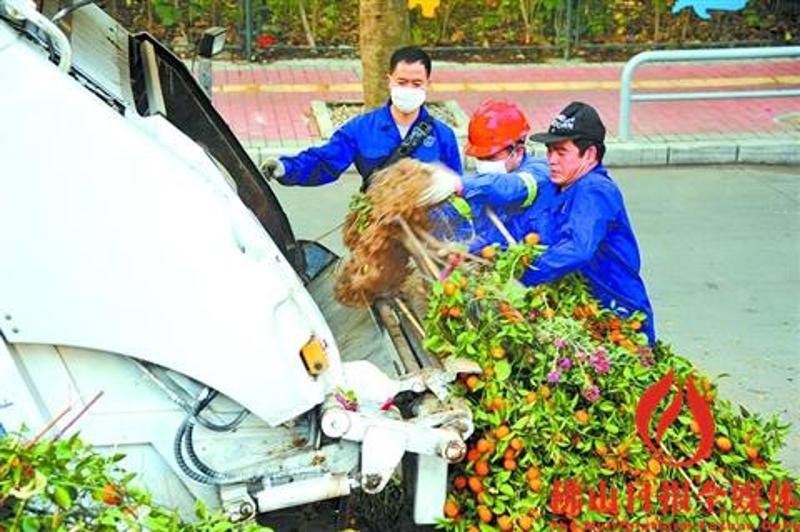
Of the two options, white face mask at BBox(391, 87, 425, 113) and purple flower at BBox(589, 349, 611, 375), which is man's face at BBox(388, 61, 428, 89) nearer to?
white face mask at BBox(391, 87, 425, 113)

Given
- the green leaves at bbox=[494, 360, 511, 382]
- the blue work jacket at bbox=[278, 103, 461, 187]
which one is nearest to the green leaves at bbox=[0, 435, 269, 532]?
the green leaves at bbox=[494, 360, 511, 382]

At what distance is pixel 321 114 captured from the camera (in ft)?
32.5

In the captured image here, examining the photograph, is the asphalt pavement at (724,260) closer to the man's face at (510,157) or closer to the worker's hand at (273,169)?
the worker's hand at (273,169)

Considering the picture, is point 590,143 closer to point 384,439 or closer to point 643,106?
point 384,439

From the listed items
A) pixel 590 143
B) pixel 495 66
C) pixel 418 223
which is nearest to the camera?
pixel 418 223

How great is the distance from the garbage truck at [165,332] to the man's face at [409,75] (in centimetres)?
172

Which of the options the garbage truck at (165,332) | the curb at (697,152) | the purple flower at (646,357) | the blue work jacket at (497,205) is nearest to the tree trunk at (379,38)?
the curb at (697,152)

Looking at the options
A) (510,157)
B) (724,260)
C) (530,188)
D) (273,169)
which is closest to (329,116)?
(724,260)

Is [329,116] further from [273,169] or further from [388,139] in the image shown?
[273,169]

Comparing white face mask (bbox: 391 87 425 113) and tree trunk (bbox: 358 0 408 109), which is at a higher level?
white face mask (bbox: 391 87 425 113)

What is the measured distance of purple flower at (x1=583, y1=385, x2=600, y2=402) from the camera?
335 cm

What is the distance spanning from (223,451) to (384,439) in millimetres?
405

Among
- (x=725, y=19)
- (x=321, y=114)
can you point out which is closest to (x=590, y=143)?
(x=321, y=114)

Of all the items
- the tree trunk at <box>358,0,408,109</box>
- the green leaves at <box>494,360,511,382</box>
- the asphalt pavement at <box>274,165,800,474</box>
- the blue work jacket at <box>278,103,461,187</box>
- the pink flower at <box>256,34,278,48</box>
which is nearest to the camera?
the green leaves at <box>494,360,511,382</box>
